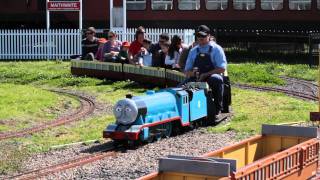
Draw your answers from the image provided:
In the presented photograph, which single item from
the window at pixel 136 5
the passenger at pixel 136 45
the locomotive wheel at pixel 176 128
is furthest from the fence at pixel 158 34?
the locomotive wheel at pixel 176 128

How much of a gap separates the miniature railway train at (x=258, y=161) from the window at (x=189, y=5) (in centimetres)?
2275

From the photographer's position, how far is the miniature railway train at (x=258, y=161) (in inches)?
236

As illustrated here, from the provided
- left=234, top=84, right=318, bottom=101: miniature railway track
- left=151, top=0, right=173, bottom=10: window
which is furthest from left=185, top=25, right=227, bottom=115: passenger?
left=151, top=0, right=173, bottom=10: window

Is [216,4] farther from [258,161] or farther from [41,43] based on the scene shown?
[258,161]

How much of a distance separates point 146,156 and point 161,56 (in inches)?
309

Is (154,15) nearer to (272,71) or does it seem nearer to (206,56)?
(272,71)

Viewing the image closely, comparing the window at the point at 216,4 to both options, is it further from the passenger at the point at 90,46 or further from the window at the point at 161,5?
the passenger at the point at 90,46

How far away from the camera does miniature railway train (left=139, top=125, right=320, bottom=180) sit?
599 centimetres

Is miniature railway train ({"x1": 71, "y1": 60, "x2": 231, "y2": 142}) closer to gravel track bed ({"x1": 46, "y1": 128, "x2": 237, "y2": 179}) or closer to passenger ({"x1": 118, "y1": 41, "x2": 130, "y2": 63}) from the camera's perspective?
gravel track bed ({"x1": 46, "y1": 128, "x2": 237, "y2": 179})

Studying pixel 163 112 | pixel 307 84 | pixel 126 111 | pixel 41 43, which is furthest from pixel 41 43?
pixel 126 111

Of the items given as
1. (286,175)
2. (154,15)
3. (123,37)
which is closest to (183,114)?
(286,175)

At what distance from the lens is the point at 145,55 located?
1858 cm

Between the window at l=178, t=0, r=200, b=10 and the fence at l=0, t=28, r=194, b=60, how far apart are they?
8.83 ft

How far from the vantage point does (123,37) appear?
2877 cm
